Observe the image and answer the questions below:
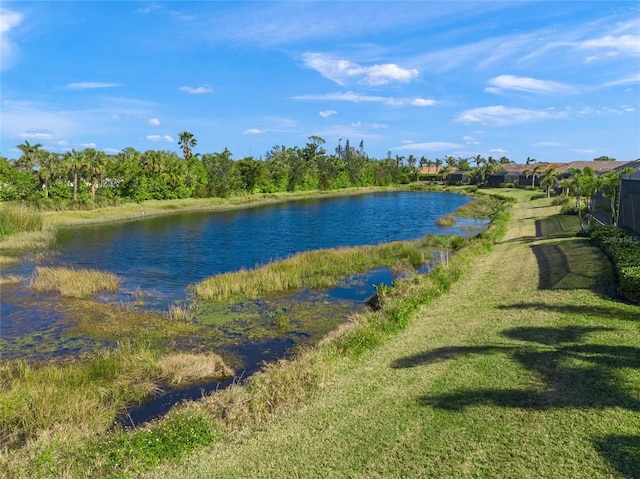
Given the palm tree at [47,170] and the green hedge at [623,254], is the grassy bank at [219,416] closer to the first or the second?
the green hedge at [623,254]

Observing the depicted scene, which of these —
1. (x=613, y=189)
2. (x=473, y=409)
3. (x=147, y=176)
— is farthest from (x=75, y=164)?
(x=473, y=409)

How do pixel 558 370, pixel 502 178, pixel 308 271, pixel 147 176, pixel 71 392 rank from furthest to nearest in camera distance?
pixel 502 178, pixel 147 176, pixel 308 271, pixel 71 392, pixel 558 370

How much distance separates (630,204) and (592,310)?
15586 millimetres

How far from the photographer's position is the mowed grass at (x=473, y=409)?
25.3 feet

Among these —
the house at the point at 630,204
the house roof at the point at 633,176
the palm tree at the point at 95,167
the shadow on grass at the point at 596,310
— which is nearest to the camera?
the shadow on grass at the point at 596,310

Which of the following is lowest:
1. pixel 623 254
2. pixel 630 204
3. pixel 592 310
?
pixel 592 310

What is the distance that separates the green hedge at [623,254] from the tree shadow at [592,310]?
0.96m

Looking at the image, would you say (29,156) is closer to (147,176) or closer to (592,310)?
(147,176)

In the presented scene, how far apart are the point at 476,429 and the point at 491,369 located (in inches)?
110

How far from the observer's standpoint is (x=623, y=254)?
19.2 m

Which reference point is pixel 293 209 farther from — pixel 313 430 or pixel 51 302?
pixel 313 430

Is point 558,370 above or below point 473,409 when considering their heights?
above

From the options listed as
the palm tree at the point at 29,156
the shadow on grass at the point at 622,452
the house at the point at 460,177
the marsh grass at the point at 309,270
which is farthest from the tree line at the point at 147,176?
the shadow on grass at the point at 622,452

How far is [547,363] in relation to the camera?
1105 centimetres
